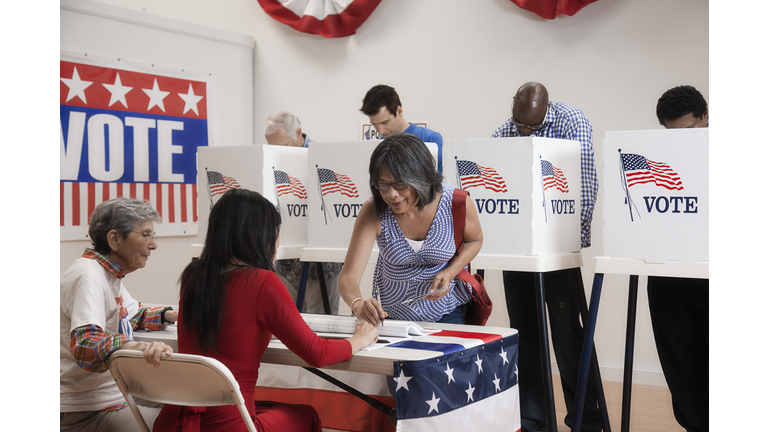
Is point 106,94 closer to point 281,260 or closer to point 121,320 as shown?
point 281,260

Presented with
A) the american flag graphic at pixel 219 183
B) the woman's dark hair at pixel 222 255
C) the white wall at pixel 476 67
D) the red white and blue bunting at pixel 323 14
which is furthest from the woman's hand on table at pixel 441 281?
the red white and blue bunting at pixel 323 14

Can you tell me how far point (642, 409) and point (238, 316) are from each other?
2.63m

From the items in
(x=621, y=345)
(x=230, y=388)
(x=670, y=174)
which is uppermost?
(x=670, y=174)

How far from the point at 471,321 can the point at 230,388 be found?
1.01 meters

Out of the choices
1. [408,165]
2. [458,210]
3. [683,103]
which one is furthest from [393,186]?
[683,103]

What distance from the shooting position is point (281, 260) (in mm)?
3320

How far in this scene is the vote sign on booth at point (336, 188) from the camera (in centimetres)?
286

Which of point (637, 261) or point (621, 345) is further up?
point (637, 261)

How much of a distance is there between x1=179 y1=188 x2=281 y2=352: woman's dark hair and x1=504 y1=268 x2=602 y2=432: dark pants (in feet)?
4.70

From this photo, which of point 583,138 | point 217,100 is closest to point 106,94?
point 217,100

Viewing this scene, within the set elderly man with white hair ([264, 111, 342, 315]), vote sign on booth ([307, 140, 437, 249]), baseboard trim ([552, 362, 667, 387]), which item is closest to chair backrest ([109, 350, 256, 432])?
vote sign on booth ([307, 140, 437, 249])

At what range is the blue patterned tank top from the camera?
2062 mm

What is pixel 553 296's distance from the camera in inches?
109

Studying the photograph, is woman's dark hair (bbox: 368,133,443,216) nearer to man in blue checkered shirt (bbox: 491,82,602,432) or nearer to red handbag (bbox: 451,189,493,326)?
red handbag (bbox: 451,189,493,326)
